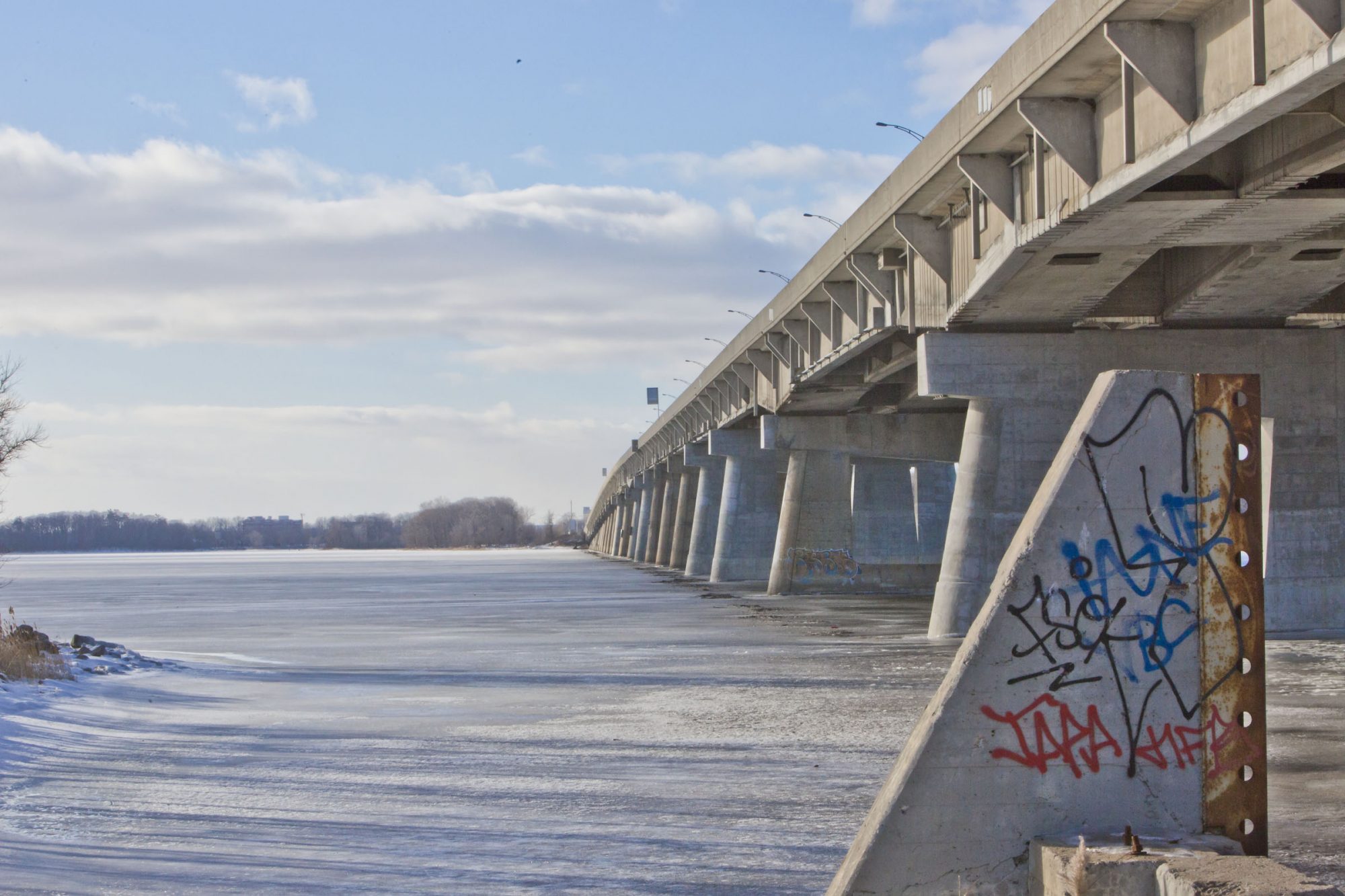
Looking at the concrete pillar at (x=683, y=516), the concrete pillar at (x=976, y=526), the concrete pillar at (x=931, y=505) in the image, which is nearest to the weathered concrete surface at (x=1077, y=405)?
the concrete pillar at (x=976, y=526)

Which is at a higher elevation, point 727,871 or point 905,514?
point 905,514

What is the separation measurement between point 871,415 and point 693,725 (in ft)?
107

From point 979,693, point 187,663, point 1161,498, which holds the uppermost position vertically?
A: point 1161,498

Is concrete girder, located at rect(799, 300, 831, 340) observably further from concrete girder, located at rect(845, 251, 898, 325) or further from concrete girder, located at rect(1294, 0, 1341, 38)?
concrete girder, located at rect(1294, 0, 1341, 38)

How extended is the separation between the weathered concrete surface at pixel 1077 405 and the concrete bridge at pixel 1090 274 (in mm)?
39

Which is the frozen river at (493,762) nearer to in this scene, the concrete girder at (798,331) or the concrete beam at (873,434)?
the concrete girder at (798,331)

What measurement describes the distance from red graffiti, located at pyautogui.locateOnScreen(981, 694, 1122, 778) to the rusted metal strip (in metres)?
0.54

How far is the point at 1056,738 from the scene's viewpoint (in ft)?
22.6

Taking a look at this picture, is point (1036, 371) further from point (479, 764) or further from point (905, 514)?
point (905, 514)

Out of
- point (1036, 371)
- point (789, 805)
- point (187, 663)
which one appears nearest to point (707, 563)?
point (1036, 371)

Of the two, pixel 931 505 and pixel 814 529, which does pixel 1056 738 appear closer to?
pixel 814 529

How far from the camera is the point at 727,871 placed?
28.6 feet

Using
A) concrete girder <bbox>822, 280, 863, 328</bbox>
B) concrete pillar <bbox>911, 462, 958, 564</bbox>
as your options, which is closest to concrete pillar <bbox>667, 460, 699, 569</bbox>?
concrete pillar <bbox>911, 462, 958, 564</bbox>

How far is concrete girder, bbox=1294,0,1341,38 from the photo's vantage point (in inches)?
508
